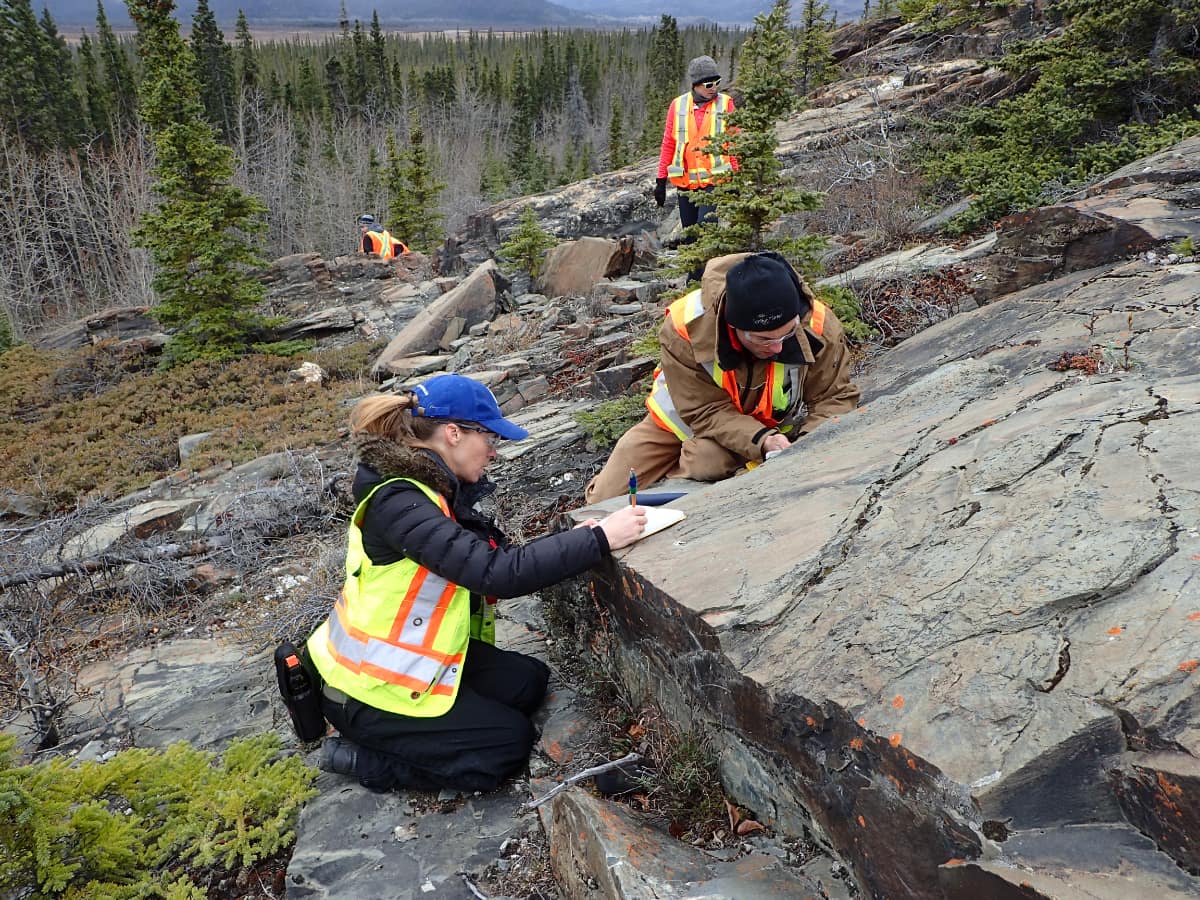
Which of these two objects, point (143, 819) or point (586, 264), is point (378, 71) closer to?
point (586, 264)

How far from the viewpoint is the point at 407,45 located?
335 feet

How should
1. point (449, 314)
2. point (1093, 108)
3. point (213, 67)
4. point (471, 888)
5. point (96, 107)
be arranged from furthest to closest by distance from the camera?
point (213, 67)
point (96, 107)
point (449, 314)
point (1093, 108)
point (471, 888)

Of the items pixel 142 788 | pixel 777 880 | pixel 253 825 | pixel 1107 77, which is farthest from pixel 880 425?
pixel 1107 77

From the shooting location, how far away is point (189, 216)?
1404 centimetres

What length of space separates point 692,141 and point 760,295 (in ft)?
20.2

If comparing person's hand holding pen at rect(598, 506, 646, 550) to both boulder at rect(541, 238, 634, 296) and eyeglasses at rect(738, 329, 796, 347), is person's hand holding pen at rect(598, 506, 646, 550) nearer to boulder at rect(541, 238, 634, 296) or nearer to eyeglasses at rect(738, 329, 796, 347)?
eyeglasses at rect(738, 329, 796, 347)

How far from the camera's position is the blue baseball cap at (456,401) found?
10.0ft

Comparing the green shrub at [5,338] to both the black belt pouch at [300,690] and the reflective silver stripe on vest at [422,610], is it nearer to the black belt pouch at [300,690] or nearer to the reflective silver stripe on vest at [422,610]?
the black belt pouch at [300,690]

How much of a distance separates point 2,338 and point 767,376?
25.6 meters

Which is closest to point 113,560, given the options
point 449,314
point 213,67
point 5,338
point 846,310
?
point 846,310

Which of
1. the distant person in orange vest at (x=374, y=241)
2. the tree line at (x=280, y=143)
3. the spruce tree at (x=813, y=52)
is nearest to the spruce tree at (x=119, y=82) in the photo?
the tree line at (x=280, y=143)

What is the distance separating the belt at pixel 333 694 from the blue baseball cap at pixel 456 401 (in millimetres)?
1197

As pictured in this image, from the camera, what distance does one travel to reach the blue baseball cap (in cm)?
306

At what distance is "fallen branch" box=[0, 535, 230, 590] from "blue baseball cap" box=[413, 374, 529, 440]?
426 centimetres
